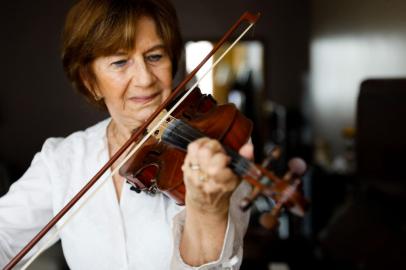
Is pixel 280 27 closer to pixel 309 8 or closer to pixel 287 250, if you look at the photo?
pixel 309 8

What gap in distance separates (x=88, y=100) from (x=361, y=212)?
0.84 metres

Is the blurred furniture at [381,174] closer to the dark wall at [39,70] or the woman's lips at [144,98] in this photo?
the woman's lips at [144,98]

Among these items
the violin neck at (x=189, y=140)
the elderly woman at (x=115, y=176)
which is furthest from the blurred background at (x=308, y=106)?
the violin neck at (x=189, y=140)

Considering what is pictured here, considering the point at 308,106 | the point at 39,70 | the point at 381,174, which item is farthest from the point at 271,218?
the point at 308,106

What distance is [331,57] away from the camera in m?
3.79

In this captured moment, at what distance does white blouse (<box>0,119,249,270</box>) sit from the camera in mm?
Result: 1167

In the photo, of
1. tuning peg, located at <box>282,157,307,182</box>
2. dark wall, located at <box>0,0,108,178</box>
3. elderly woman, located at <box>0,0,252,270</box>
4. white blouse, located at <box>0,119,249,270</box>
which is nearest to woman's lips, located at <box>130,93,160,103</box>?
elderly woman, located at <box>0,0,252,270</box>

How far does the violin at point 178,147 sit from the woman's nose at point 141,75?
0.19 feet

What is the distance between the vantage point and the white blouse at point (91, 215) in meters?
1.17

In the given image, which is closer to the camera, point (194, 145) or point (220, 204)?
point (194, 145)

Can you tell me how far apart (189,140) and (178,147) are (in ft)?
0.15

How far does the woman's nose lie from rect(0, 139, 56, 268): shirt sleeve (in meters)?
0.36

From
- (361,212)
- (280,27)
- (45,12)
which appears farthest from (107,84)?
(280,27)

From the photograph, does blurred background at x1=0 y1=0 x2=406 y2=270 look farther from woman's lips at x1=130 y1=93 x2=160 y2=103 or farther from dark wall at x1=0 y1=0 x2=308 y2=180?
woman's lips at x1=130 y1=93 x2=160 y2=103
